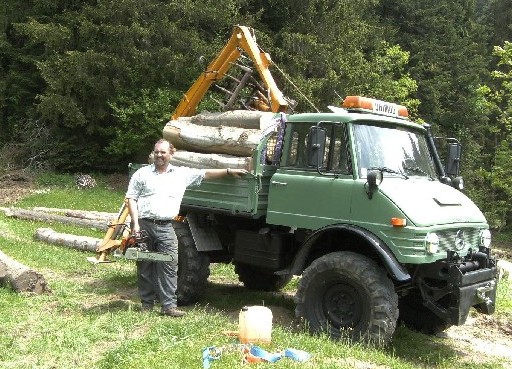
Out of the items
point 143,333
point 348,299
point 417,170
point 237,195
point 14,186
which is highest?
point 417,170

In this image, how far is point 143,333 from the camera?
6.77 meters

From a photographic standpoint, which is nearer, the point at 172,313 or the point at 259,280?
the point at 172,313

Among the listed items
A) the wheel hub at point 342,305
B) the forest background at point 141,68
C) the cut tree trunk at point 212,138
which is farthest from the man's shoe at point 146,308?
the forest background at point 141,68

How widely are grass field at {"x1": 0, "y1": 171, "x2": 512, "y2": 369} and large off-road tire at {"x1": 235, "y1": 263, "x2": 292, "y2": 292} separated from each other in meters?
0.16

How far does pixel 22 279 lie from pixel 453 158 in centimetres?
604

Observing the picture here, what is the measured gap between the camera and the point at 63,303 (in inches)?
329

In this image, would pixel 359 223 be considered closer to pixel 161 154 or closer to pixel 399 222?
pixel 399 222

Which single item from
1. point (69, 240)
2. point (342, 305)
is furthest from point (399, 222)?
point (69, 240)

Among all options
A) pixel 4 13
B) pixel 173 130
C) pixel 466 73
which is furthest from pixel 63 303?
pixel 466 73

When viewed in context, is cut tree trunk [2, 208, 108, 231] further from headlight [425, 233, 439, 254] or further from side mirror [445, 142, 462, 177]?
headlight [425, 233, 439, 254]

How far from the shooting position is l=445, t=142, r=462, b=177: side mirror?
8273mm

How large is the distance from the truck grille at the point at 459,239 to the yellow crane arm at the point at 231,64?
10.6 feet

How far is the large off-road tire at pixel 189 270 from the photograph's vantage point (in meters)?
8.84

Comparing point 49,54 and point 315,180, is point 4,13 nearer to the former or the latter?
point 49,54
